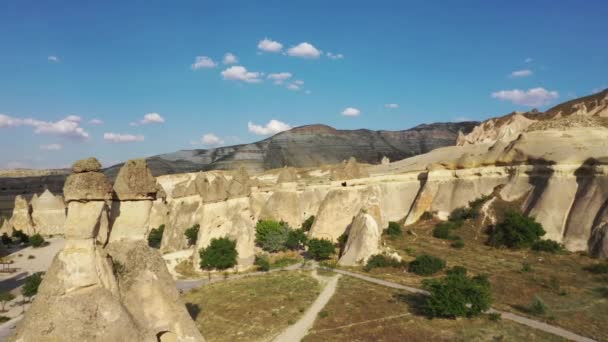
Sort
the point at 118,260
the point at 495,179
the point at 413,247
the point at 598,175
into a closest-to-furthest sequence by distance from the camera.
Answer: the point at 118,260, the point at 598,175, the point at 413,247, the point at 495,179

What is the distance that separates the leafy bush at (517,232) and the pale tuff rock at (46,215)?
1688 inches

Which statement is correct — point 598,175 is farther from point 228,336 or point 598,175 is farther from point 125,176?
point 125,176

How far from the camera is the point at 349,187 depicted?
31891 mm

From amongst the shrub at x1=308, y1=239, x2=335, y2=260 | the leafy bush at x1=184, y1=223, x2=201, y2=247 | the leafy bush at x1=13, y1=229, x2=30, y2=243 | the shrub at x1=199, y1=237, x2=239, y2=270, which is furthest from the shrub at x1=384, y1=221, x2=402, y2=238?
the leafy bush at x1=13, y1=229, x2=30, y2=243

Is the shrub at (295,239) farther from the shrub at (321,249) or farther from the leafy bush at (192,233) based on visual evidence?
the leafy bush at (192,233)

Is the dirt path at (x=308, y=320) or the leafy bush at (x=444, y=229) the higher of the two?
the leafy bush at (x=444, y=229)

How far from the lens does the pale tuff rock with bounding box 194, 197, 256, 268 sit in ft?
86.0

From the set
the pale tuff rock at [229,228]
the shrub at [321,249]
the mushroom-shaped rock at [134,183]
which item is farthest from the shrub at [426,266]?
the mushroom-shaped rock at [134,183]

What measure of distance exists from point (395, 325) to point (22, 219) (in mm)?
43226

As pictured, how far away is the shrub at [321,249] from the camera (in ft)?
87.3

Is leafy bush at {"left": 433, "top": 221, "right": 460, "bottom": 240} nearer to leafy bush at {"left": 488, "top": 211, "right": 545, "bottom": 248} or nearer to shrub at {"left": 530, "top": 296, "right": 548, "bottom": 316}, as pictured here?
leafy bush at {"left": 488, "top": 211, "right": 545, "bottom": 248}

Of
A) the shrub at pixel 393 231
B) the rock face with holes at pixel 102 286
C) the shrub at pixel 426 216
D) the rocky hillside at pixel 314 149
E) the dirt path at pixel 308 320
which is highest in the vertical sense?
the rocky hillside at pixel 314 149

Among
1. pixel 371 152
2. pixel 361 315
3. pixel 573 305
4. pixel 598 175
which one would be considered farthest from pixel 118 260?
pixel 371 152

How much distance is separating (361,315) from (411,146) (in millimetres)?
129686
